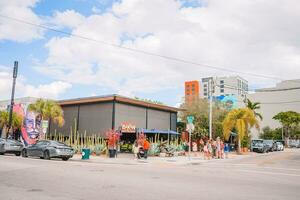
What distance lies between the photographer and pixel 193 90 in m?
172

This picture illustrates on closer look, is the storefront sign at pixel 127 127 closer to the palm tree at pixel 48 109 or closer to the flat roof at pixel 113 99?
the flat roof at pixel 113 99

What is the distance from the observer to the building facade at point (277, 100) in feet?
332

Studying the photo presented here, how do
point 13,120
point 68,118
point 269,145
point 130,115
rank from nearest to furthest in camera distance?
point 130,115 < point 68,118 < point 13,120 < point 269,145

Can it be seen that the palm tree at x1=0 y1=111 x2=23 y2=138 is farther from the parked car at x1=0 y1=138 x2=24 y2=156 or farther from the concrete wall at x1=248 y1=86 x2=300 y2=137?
the concrete wall at x1=248 y1=86 x2=300 y2=137

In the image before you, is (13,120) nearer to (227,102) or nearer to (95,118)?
(95,118)

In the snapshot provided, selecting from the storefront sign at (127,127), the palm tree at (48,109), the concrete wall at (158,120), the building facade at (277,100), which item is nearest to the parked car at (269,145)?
the concrete wall at (158,120)

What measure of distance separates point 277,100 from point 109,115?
8158 centimetres

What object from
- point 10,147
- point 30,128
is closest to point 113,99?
point 30,128

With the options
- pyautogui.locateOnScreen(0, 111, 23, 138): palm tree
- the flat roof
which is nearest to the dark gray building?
the flat roof

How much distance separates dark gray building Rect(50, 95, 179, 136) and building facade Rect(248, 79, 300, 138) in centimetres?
6745

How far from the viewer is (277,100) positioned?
344ft

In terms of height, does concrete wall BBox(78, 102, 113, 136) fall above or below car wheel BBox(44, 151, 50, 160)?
above

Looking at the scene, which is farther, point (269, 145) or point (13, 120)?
point (269, 145)

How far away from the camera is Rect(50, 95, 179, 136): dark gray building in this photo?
3559cm
